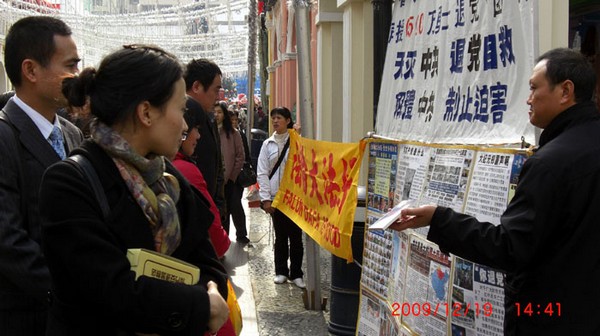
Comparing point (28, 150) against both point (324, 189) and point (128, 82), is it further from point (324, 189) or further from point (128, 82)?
point (324, 189)

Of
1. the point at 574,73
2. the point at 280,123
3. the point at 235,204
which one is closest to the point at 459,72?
the point at 574,73

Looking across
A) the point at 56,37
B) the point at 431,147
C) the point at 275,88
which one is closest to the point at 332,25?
the point at 431,147

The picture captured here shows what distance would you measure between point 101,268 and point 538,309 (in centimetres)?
177

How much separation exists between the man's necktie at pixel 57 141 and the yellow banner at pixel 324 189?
8.04ft

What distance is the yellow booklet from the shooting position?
1854 mm

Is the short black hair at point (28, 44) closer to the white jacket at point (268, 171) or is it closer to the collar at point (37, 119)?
the collar at point (37, 119)

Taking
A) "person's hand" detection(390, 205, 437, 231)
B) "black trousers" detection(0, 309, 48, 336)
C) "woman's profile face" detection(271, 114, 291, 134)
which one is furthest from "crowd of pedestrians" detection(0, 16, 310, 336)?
"woman's profile face" detection(271, 114, 291, 134)

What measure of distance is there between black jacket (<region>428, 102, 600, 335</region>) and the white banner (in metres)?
0.56

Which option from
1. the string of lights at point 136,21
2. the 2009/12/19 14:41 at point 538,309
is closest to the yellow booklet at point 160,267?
the 2009/12/19 14:41 at point 538,309

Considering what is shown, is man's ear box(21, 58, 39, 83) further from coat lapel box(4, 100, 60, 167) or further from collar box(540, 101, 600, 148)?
collar box(540, 101, 600, 148)

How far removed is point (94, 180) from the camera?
74.4 inches

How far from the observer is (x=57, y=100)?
2918mm

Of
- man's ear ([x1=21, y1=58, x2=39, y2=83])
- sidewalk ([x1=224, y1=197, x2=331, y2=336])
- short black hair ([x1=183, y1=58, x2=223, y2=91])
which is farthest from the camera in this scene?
sidewalk ([x1=224, y1=197, x2=331, y2=336])

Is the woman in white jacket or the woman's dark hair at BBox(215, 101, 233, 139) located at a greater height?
the woman's dark hair at BBox(215, 101, 233, 139)
